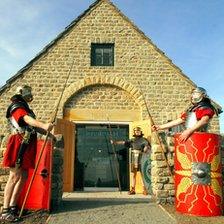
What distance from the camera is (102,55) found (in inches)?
536

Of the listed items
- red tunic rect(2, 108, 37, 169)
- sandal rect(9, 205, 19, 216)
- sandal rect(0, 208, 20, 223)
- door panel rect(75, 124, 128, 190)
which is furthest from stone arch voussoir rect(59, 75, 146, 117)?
sandal rect(0, 208, 20, 223)

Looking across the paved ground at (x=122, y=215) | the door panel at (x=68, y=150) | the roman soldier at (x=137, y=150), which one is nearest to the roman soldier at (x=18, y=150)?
the paved ground at (x=122, y=215)

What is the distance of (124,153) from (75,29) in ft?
14.8

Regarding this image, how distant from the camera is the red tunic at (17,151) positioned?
5715 millimetres

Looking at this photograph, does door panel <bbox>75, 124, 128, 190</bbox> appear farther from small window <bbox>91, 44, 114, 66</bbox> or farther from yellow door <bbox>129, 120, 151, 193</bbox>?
small window <bbox>91, 44, 114, 66</bbox>

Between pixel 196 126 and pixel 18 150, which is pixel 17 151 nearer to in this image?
pixel 18 150

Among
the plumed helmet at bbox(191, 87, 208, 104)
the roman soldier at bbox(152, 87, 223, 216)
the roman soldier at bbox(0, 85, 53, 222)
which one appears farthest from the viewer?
the plumed helmet at bbox(191, 87, 208, 104)

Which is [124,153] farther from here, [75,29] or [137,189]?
[75,29]

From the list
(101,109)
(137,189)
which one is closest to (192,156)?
(137,189)

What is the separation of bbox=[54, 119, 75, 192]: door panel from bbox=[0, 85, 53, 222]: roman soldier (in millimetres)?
6091

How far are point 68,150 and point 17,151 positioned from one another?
684cm

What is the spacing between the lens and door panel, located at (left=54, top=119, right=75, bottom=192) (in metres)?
12.2

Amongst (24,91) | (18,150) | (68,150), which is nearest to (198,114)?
(24,91)

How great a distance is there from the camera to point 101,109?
1316 centimetres
